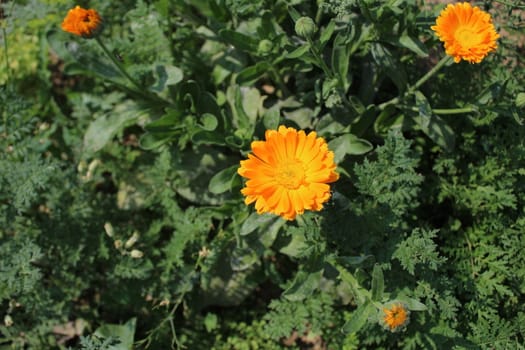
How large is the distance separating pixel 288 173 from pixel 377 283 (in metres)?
0.56

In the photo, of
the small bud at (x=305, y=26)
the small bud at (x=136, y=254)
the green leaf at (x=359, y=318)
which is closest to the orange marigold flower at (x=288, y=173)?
the small bud at (x=305, y=26)

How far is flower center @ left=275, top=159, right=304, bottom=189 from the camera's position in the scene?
212cm

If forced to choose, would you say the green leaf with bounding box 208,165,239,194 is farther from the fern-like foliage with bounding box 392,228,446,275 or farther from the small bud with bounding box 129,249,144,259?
the fern-like foliage with bounding box 392,228,446,275

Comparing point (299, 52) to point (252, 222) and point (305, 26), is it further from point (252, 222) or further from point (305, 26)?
point (252, 222)

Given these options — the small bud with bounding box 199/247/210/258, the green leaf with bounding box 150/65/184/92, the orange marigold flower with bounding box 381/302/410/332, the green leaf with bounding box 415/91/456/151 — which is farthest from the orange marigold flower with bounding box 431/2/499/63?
the small bud with bounding box 199/247/210/258

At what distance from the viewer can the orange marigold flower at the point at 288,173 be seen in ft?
6.63

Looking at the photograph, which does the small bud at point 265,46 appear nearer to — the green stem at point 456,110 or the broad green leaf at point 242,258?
the green stem at point 456,110

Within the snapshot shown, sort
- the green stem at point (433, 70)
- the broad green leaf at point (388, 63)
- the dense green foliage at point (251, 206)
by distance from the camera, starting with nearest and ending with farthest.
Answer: the green stem at point (433, 70) < the dense green foliage at point (251, 206) < the broad green leaf at point (388, 63)

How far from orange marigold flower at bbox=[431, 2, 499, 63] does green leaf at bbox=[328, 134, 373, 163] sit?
610 millimetres

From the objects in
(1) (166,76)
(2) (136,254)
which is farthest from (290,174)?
(1) (166,76)

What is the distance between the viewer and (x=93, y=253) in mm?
2984

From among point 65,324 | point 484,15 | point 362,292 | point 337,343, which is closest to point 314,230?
point 362,292

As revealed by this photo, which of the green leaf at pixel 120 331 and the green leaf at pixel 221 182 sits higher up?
the green leaf at pixel 221 182

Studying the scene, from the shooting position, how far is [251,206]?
9.21ft
